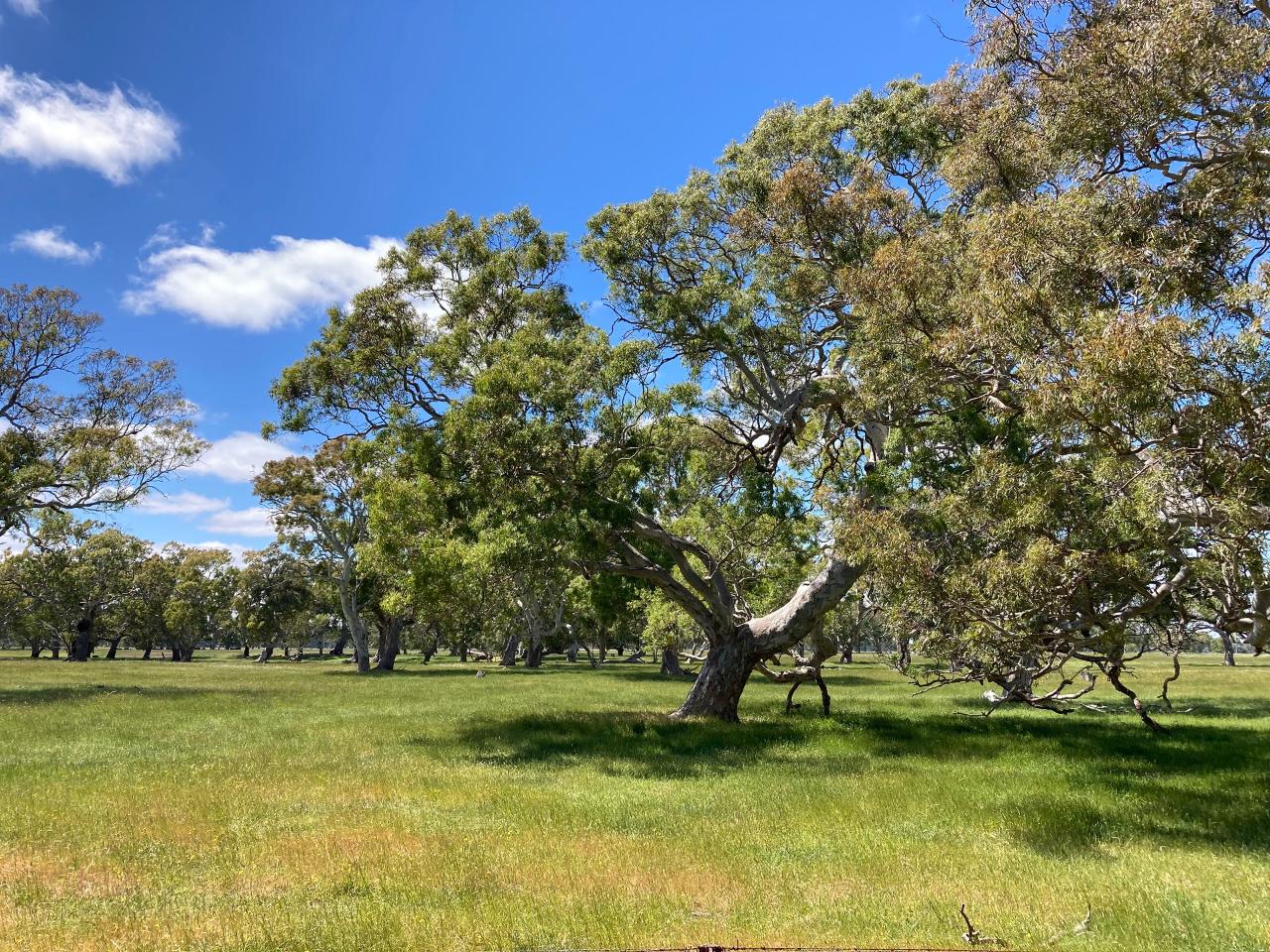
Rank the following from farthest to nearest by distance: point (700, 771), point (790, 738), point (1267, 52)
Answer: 1. point (790, 738)
2. point (700, 771)
3. point (1267, 52)

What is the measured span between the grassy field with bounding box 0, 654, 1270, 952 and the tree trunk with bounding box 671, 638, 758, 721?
1.35 meters

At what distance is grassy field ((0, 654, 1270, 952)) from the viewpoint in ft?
22.4

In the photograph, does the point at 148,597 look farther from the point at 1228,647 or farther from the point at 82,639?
the point at 1228,647

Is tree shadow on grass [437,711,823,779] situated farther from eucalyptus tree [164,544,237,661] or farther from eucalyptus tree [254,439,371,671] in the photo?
eucalyptus tree [164,544,237,661]

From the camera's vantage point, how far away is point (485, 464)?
17.2 m

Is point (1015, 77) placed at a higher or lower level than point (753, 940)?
higher

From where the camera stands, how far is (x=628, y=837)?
9.90 metres

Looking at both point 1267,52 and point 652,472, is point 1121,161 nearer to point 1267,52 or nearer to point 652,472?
point 1267,52

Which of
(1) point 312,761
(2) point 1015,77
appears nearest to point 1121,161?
(2) point 1015,77

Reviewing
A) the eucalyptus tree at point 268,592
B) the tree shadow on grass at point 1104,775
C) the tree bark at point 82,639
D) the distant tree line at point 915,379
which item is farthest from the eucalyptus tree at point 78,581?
the tree shadow on grass at point 1104,775

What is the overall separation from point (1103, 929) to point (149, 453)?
38850 mm

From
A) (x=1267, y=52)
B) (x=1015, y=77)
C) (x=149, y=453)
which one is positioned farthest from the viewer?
(x=149, y=453)

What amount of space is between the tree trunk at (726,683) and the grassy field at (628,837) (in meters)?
1.35

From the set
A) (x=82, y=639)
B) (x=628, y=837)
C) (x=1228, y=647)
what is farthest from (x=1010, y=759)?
(x=82, y=639)
